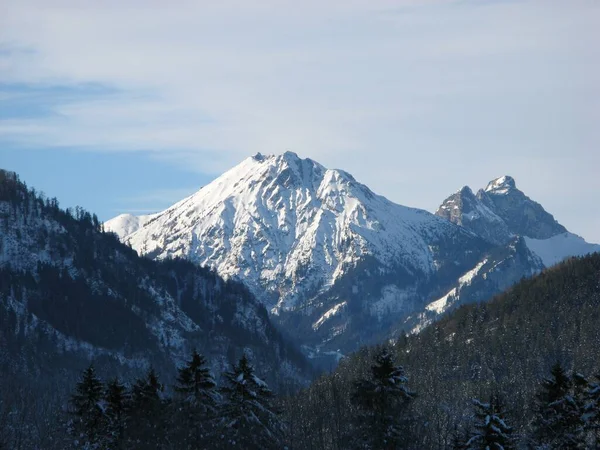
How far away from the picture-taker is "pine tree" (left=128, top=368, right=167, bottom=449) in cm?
10888

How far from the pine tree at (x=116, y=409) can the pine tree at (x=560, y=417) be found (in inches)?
1592

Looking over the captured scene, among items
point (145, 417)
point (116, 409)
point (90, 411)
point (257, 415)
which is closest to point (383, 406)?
point (257, 415)

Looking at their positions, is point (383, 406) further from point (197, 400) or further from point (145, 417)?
point (145, 417)

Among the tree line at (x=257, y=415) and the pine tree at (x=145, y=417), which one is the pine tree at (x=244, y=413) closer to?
the tree line at (x=257, y=415)

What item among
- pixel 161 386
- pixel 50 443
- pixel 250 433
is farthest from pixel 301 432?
pixel 250 433

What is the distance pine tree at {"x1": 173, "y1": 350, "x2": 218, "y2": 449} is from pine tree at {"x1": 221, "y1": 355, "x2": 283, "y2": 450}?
12.2 feet

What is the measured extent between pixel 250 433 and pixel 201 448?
6241mm

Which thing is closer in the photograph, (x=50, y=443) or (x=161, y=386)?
(x=161, y=386)

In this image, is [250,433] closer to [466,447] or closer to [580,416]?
[466,447]

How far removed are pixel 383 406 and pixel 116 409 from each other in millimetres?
30760

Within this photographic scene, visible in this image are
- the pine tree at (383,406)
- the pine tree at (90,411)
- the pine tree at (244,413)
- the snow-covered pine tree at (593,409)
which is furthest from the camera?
the pine tree at (90,411)

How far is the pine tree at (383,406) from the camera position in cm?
9219

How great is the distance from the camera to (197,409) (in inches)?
4058

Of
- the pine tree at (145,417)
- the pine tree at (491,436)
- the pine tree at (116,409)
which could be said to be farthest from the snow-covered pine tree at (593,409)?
the pine tree at (116,409)
